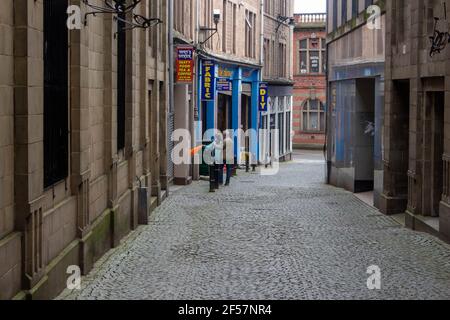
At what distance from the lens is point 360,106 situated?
24219mm

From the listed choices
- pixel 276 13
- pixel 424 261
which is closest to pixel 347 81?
pixel 424 261

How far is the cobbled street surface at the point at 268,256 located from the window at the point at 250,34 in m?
20.6

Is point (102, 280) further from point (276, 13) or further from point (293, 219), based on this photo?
point (276, 13)

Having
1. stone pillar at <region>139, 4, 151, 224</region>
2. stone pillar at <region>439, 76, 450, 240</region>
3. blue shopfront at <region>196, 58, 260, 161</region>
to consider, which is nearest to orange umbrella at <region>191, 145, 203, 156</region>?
blue shopfront at <region>196, 58, 260, 161</region>

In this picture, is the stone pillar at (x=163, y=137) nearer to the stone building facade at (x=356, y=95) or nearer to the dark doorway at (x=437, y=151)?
the stone building facade at (x=356, y=95)

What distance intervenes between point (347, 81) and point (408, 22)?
7.71 meters

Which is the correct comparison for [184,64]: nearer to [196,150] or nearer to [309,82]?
[196,150]

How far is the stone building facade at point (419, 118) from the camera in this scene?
14672mm

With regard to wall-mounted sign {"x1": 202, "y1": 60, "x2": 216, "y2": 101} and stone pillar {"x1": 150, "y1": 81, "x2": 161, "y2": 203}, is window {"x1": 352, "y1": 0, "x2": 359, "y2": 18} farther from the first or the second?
stone pillar {"x1": 150, "y1": 81, "x2": 161, "y2": 203}

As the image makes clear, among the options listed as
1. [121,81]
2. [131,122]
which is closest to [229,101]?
[131,122]

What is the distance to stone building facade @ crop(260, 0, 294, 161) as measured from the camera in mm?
45594

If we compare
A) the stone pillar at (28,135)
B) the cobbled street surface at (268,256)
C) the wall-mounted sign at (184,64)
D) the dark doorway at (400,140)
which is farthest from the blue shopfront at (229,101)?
the stone pillar at (28,135)

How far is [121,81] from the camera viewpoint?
50.1ft

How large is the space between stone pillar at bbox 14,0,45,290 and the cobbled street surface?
151cm
